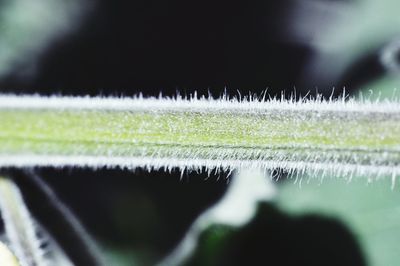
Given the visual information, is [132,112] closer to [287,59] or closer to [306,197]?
[306,197]

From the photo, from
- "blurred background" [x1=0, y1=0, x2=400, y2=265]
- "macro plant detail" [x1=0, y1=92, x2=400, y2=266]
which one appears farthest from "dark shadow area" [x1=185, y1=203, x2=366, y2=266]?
"macro plant detail" [x1=0, y1=92, x2=400, y2=266]

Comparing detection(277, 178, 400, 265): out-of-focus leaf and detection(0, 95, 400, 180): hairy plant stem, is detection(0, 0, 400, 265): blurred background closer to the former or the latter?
detection(277, 178, 400, 265): out-of-focus leaf

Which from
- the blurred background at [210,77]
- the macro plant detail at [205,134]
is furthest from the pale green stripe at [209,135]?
the blurred background at [210,77]

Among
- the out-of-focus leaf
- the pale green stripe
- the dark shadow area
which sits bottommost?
the dark shadow area

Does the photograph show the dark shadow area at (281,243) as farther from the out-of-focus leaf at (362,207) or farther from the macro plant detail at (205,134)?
the macro plant detail at (205,134)

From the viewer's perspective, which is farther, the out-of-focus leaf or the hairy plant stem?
the out-of-focus leaf

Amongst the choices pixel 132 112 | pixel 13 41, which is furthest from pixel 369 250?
pixel 13 41
